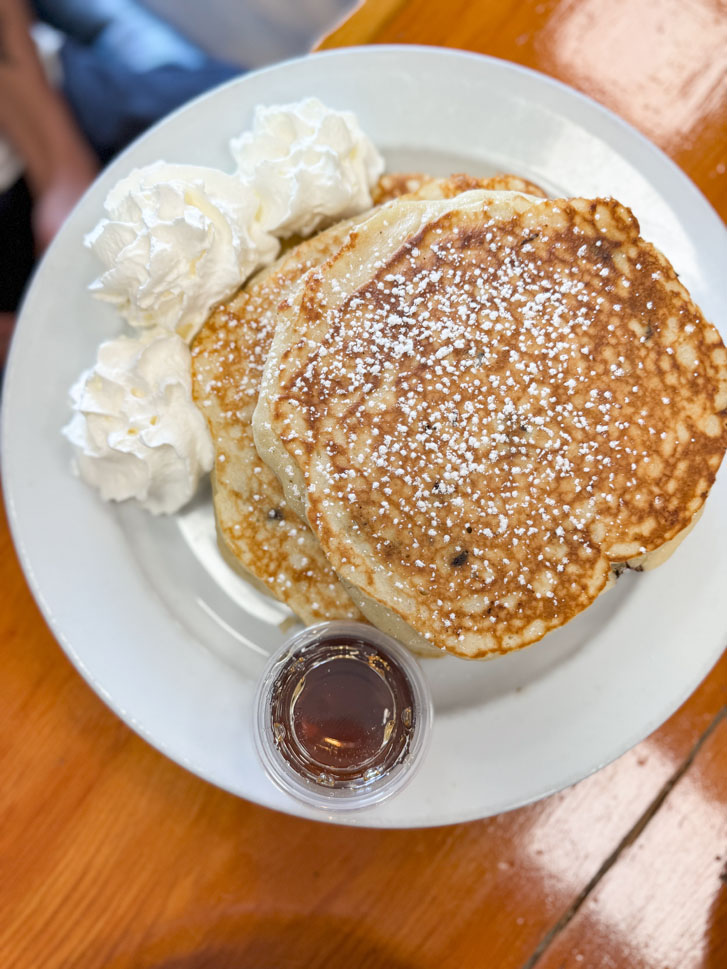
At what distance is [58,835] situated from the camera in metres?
1.35

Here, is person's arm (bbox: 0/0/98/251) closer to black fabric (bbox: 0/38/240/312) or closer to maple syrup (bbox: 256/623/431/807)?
black fabric (bbox: 0/38/240/312)

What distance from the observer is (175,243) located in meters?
1.18

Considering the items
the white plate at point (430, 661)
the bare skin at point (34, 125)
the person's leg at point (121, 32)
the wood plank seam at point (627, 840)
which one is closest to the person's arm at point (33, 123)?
the bare skin at point (34, 125)

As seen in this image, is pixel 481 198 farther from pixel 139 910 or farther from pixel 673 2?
pixel 139 910

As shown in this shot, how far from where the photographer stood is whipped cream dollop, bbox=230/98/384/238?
1247 millimetres

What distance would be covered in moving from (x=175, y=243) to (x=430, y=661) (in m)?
0.79

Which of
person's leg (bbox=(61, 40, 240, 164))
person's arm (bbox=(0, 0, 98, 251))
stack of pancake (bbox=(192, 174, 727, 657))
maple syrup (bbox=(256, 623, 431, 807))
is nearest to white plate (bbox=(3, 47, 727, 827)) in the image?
maple syrup (bbox=(256, 623, 431, 807))

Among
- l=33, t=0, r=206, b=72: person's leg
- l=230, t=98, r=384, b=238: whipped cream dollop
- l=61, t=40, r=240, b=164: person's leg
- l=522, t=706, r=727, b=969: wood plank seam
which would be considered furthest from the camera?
l=33, t=0, r=206, b=72: person's leg

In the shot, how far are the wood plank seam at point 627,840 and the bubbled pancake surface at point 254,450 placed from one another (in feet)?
2.05

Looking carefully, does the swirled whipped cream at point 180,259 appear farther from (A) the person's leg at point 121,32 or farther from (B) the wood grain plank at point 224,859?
(A) the person's leg at point 121,32

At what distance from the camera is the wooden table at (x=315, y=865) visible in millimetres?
1345

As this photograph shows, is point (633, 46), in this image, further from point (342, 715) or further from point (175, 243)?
point (342, 715)

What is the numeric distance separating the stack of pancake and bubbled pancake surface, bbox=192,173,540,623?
A: 98 millimetres

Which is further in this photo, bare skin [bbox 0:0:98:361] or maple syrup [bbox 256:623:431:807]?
bare skin [bbox 0:0:98:361]
